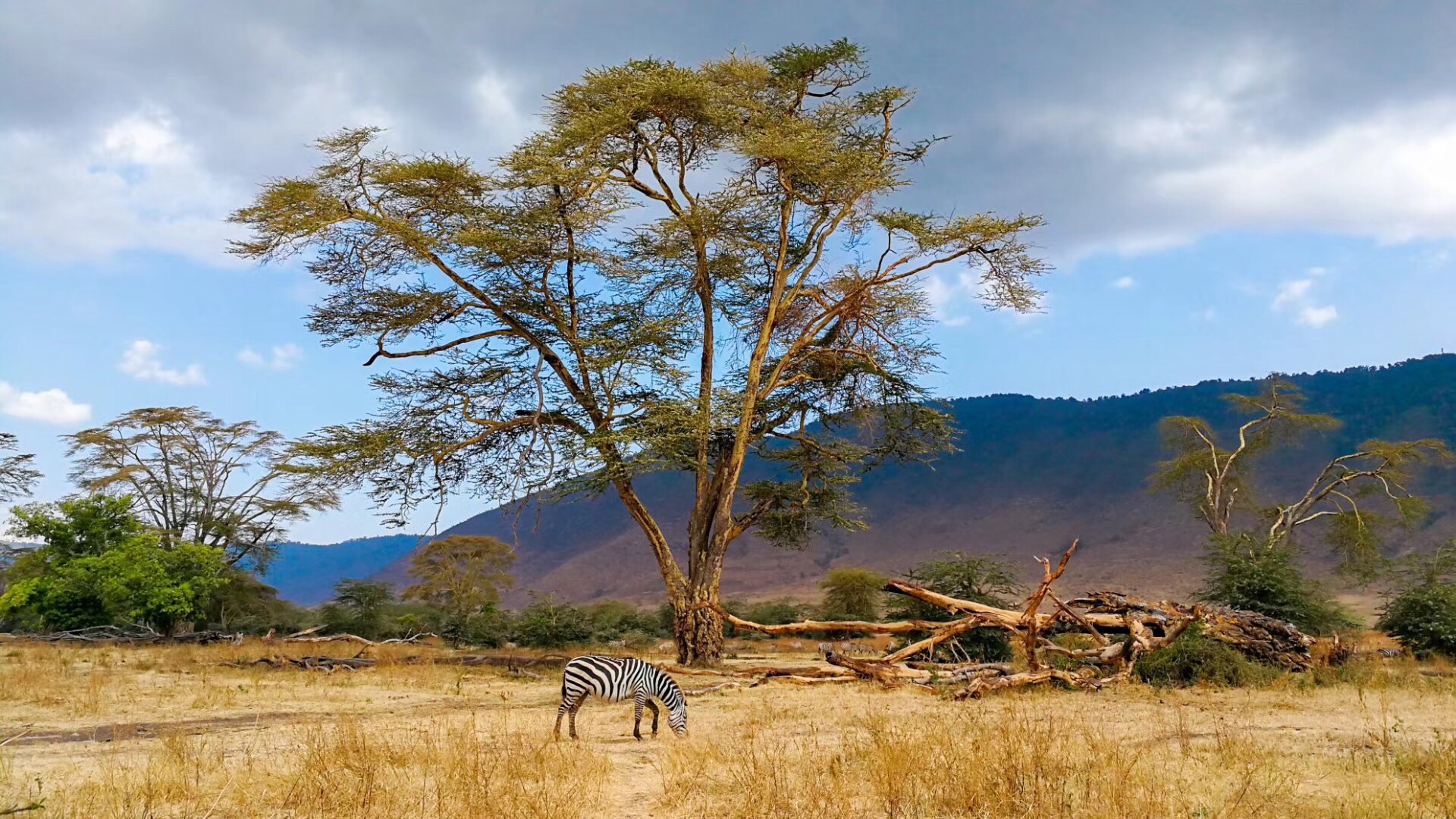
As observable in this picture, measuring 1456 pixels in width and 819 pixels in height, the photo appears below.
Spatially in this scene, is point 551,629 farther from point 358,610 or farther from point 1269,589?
point 1269,589

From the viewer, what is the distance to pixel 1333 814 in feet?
17.2

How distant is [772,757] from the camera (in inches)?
276

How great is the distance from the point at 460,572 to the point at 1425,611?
Result: 36.9 meters

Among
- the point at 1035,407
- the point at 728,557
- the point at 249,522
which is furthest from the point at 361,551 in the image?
the point at 249,522

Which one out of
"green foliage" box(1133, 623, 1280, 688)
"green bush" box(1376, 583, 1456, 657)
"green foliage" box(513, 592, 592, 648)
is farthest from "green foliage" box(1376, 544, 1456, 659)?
"green foliage" box(513, 592, 592, 648)

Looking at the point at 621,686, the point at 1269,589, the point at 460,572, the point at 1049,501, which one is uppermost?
the point at 1049,501

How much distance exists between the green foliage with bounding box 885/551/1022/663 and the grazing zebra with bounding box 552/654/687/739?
870 centimetres

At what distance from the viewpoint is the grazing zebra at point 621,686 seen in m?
A: 8.95

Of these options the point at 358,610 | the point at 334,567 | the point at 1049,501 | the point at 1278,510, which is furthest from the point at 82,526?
the point at 334,567

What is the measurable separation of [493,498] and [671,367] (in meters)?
4.42

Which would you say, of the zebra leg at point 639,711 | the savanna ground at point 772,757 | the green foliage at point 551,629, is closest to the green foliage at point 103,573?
the green foliage at point 551,629

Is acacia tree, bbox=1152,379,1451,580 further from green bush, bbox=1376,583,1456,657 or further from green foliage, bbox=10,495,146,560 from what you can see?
green foliage, bbox=10,495,146,560

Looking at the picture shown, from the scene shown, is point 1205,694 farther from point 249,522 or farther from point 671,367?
point 249,522

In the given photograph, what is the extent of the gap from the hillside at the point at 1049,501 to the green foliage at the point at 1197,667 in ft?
166
